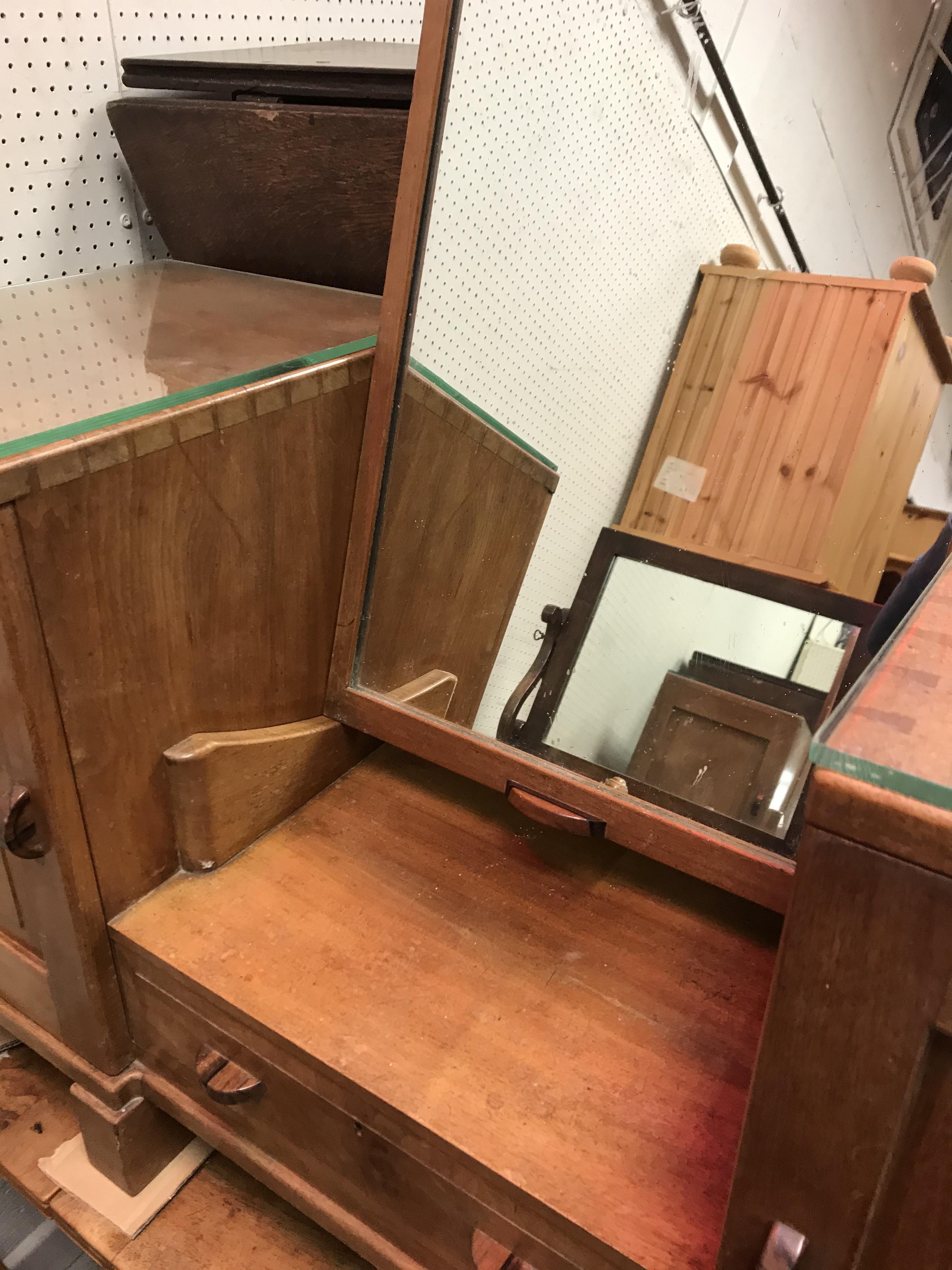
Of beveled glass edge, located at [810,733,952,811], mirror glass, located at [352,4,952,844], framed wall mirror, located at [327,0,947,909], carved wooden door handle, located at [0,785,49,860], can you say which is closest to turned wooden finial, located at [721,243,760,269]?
mirror glass, located at [352,4,952,844]

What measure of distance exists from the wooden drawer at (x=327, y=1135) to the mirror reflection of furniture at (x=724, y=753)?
0.35m

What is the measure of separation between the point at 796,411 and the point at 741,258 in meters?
0.26

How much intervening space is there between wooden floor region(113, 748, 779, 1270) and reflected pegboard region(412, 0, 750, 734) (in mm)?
184

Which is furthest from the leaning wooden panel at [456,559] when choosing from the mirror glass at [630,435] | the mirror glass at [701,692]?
the mirror glass at [701,692]

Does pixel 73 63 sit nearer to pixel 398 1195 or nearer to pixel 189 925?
pixel 189 925

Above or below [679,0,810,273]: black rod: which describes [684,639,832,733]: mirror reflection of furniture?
below

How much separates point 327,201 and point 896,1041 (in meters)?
0.94

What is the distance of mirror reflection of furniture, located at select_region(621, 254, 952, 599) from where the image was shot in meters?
1.02

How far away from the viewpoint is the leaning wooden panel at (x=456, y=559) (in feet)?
2.85

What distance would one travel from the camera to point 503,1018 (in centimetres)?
69

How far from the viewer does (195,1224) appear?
89cm

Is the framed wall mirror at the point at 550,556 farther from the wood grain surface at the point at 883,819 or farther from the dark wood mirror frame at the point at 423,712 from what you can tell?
the wood grain surface at the point at 883,819

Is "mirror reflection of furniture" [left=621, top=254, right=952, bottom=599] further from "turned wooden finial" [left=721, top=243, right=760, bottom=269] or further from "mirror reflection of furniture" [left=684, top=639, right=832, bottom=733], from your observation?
"mirror reflection of furniture" [left=684, top=639, right=832, bottom=733]

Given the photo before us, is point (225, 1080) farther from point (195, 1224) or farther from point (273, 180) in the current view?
point (273, 180)
